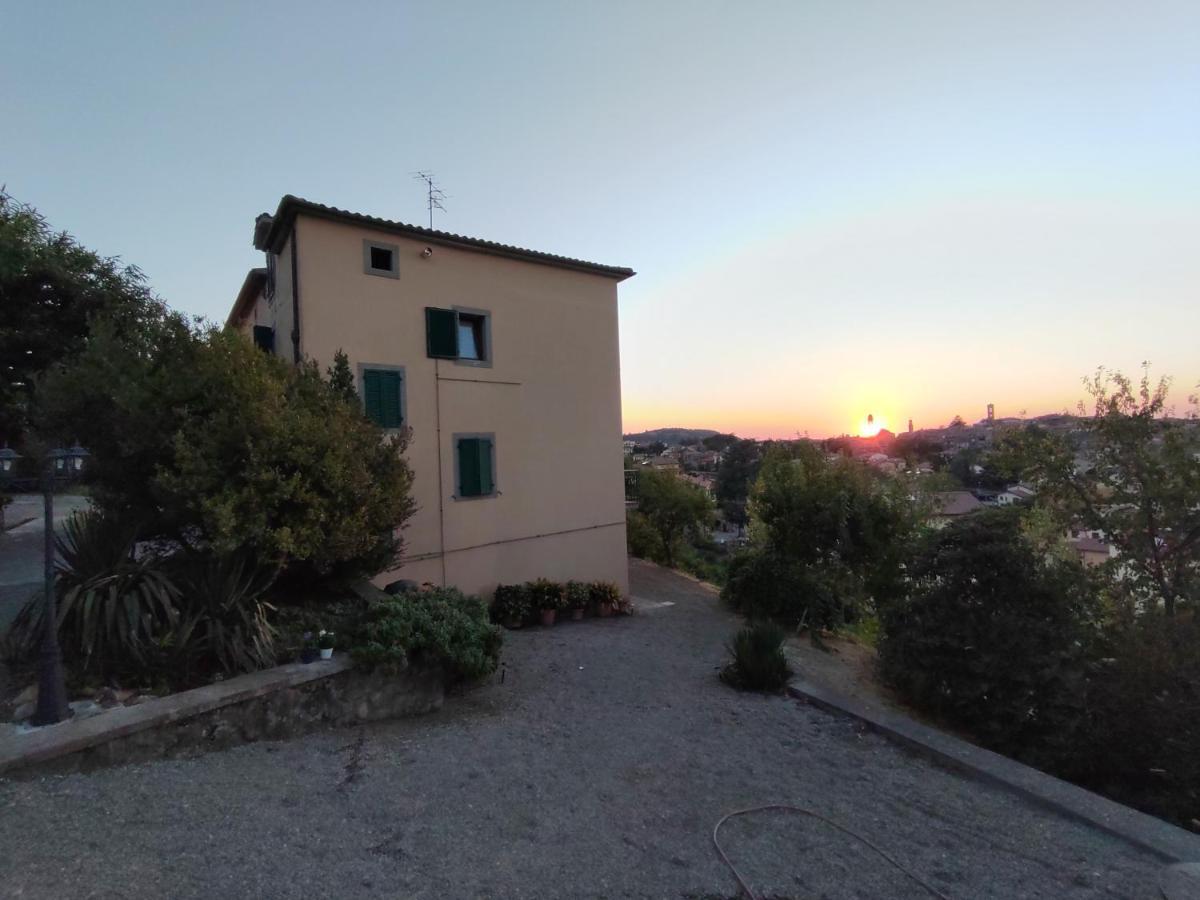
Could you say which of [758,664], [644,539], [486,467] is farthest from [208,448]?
[644,539]

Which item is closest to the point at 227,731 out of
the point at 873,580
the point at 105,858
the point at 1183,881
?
the point at 105,858

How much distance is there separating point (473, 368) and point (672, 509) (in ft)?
31.9

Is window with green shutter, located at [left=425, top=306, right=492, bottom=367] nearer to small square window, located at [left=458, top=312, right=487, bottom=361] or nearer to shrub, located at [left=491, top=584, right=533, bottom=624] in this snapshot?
small square window, located at [left=458, top=312, right=487, bottom=361]

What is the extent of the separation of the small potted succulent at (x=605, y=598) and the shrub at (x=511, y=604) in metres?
1.46

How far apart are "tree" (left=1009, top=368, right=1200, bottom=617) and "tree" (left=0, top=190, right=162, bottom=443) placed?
14.1 m

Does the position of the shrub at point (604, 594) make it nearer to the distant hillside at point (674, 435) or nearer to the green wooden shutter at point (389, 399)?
the green wooden shutter at point (389, 399)

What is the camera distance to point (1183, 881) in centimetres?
358

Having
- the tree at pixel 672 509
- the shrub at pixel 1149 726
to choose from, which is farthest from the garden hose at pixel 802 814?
the tree at pixel 672 509

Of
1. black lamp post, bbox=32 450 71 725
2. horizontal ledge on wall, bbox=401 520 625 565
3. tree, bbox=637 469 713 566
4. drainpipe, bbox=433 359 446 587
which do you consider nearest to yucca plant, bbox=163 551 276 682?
black lamp post, bbox=32 450 71 725

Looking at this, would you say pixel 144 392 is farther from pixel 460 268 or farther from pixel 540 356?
pixel 540 356

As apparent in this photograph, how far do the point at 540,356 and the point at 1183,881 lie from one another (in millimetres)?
9861

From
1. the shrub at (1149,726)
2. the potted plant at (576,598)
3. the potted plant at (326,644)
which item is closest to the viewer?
the potted plant at (326,644)

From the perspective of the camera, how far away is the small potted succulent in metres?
11.3

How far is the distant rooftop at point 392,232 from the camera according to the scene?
8727mm
